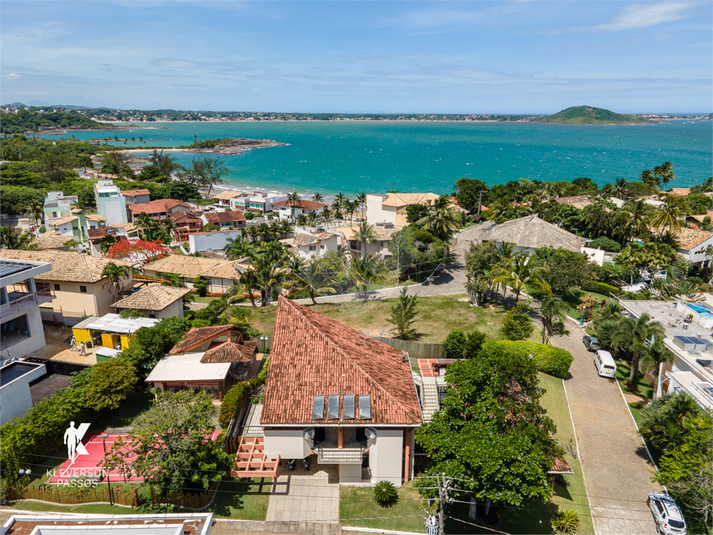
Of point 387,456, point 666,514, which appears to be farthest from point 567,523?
point 387,456

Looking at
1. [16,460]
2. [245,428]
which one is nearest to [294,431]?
[245,428]

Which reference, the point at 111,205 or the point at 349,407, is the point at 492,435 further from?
the point at 111,205

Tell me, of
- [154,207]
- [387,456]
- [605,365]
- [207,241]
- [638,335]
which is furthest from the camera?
[154,207]

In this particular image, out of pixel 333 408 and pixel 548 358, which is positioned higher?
pixel 333 408

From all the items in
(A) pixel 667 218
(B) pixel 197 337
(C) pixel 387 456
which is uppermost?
(A) pixel 667 218

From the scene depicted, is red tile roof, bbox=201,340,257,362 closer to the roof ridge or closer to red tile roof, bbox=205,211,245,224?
the roof ridge

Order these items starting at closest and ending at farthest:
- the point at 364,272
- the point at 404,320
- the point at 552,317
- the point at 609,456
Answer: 1. the point at 609,456
2. the point at 404,320
3. the point at 552,317
4. the point at 364,272
